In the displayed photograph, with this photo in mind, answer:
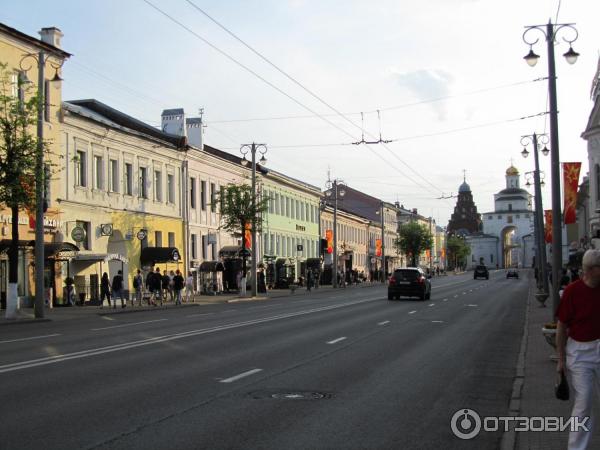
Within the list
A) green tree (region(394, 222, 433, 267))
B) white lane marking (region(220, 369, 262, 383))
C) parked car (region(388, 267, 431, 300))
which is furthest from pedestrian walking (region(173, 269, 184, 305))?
green tree (region(394, 222, 433, 267))

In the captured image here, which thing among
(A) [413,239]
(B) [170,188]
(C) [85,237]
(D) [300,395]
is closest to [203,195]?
(B) [170,188]

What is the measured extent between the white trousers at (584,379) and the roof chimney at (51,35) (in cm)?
3672

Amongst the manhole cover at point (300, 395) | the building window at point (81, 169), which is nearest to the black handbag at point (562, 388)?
the manhole cover at point (300, 395)

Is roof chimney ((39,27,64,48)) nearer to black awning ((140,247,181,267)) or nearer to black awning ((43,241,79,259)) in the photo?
black awning ((43,241,79,259))

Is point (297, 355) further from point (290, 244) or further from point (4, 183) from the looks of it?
point (290, 244)

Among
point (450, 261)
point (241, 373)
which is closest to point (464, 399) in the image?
point (241, 373)

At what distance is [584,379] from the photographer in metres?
6.45

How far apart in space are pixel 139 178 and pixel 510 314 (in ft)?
82.1

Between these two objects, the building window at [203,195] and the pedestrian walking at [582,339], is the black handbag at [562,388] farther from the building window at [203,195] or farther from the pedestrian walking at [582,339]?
the building window at [203,195]

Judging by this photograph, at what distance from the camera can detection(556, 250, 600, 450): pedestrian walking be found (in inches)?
252

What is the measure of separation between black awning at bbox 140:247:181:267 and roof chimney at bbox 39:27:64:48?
12473 millimetres

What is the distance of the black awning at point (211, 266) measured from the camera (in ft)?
175

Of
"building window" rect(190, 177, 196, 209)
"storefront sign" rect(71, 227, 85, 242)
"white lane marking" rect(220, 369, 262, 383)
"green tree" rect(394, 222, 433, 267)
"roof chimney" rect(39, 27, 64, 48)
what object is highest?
"roof chimney" rect(39, 27, 64, 48)

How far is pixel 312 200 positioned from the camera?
85562 millimetres
